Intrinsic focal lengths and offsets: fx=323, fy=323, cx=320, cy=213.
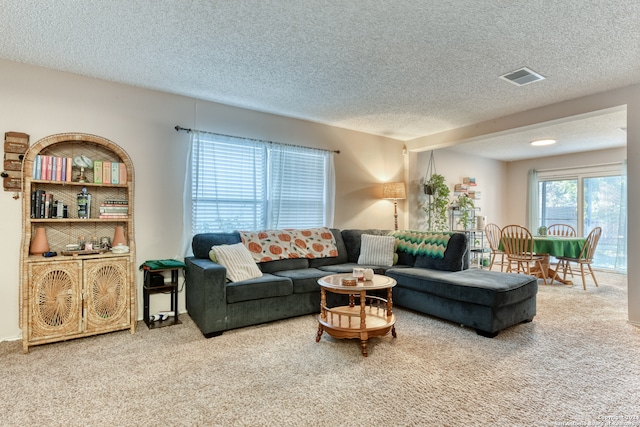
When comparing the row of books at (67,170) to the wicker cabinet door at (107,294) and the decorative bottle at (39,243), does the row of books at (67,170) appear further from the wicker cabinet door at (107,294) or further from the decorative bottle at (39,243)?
the wicker cabinet door at (107,294)

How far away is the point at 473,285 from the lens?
9.40ft

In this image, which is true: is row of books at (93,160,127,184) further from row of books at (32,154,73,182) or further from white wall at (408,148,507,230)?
white wall at (408,148,507,230)

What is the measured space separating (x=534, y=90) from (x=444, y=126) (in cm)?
141

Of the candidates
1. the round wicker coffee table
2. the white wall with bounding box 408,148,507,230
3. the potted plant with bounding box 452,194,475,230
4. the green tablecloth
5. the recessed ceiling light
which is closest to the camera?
the round wicker coffee table

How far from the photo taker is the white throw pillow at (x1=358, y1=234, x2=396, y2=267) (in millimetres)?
4047

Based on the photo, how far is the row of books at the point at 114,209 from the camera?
9.75 feet

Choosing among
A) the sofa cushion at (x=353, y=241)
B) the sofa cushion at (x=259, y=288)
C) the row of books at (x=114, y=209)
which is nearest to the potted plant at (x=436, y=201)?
the sofa cushion at (x=353, y=241)

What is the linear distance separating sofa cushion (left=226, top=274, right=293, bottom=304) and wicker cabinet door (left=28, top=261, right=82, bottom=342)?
122 centimetres

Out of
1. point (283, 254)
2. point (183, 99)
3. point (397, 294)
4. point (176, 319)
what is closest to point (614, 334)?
point (397, 294)

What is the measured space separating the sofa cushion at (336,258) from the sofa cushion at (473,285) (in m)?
0.90

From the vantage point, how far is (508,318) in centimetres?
286

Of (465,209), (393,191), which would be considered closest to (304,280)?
(393,191)

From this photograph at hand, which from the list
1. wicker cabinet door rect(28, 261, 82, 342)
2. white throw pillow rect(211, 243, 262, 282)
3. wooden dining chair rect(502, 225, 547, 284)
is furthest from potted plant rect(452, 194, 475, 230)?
wicker cabinet door rect(28, 261, 82, 342)

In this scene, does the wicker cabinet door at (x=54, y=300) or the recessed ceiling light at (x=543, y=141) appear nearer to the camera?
the wicker cabinet door at (x=54, y=300)
